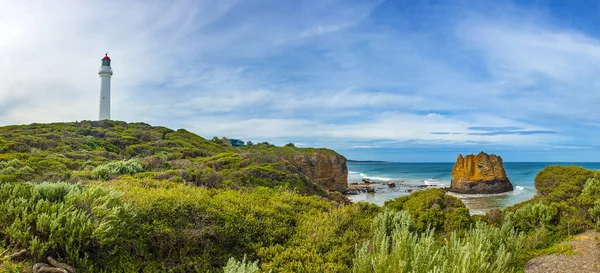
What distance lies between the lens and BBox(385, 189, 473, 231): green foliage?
7535 millimetres

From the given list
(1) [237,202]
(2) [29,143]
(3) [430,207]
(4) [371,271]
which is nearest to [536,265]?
(3) [430,207]

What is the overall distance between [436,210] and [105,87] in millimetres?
46120

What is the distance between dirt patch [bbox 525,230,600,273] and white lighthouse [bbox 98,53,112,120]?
47.9 metres

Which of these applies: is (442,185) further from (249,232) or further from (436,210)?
(249,232)

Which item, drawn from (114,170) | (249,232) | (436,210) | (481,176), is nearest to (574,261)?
(436,210)

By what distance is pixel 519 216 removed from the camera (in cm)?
868

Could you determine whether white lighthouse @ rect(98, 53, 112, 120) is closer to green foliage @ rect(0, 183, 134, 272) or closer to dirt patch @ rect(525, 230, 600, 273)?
green foliage @ rect(0, 183, 134, 272)

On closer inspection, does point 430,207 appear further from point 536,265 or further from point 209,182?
point 209,182

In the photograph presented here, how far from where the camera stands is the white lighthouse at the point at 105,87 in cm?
4331

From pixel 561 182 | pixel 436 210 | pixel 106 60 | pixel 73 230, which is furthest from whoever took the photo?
pixel 106 60

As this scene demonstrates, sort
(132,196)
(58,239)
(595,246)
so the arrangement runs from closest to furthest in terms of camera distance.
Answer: (58,239), (132,196), (595,246)

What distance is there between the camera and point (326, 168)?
43.3m

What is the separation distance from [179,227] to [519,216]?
8155 millimetres

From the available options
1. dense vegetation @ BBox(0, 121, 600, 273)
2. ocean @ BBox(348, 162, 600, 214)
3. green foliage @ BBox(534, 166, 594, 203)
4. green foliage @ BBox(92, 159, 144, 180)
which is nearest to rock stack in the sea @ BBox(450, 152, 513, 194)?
ocean @ BBox(348, 162, 600, 214)
